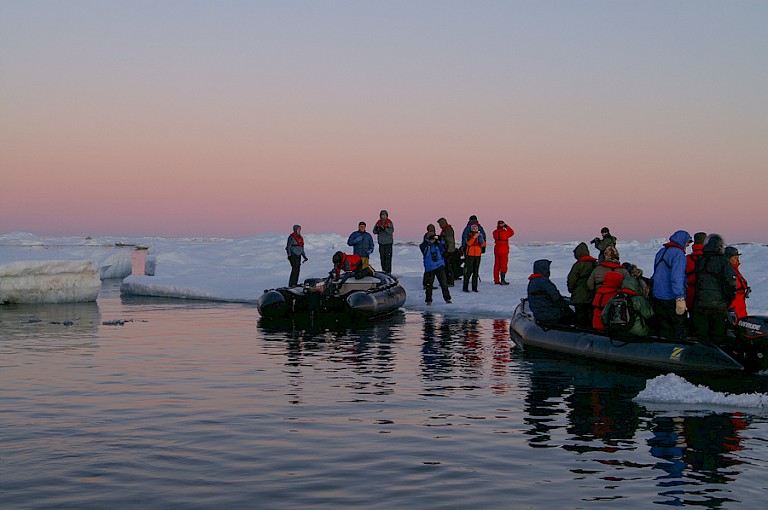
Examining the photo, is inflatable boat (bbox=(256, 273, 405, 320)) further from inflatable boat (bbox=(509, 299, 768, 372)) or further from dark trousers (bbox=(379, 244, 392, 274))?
inflatable boat (bbox=(509, 299, 768, 372))

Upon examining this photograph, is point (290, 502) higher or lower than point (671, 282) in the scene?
lower

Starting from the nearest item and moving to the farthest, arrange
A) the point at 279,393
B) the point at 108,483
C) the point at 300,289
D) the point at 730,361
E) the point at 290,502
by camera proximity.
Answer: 1. the point at 290,502
2. the point at 108,483
3. the point at 279,393
4. the point at 730,361
5. the point at 300,289

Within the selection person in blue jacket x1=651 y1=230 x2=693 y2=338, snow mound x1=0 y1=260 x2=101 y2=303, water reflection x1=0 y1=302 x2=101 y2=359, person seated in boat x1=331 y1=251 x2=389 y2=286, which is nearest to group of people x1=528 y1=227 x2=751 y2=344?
person in blue jacket x1=651 y1=230 x2=693 y2=338

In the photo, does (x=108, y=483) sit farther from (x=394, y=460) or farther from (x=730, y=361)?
(x=730, y=361)

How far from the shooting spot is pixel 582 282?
49.3ft

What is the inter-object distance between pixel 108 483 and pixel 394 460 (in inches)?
96.4

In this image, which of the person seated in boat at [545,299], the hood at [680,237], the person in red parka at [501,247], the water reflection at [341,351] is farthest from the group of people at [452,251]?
the hood at [680,237]

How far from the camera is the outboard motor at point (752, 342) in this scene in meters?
12.7

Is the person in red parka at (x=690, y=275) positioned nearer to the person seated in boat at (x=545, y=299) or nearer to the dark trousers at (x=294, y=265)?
the person seated in boat at (x=545, y=299)

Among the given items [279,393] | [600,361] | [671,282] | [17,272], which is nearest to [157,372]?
[279,393]

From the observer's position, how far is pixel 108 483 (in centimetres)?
689

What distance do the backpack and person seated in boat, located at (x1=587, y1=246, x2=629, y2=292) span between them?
2.18ft

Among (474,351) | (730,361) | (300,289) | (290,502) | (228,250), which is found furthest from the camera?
(228,250)

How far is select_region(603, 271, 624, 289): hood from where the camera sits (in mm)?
13688
